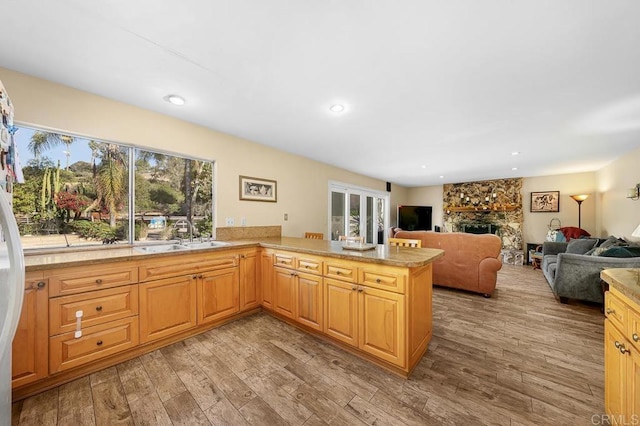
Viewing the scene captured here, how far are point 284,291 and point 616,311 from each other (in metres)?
2.38

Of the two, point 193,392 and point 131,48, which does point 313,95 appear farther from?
point 193,392

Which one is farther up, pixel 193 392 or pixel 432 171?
pixel 432 171

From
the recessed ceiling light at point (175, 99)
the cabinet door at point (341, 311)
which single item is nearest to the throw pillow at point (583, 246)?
the cabinet door at point (341, 311)

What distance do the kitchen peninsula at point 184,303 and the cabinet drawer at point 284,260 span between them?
0.04ft

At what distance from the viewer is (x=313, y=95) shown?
2.24m

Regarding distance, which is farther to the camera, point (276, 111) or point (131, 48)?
point (276, 111)

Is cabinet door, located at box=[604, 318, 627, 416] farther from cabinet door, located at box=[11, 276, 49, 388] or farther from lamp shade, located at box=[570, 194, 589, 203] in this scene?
lamp shade, located at box=[570, 194, 589, 203]

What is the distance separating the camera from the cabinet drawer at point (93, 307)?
1690mm

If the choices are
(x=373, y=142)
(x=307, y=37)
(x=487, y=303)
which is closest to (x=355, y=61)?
(x=307, y=37)

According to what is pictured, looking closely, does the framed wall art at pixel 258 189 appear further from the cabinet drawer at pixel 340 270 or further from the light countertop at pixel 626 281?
the light countertop at pixel 626 281

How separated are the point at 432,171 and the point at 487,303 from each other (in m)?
3.37

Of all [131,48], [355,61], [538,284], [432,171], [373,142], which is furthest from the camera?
[432,171]

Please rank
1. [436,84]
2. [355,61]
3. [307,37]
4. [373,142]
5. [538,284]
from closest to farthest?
[307,37]
[355,61]
[436,84]
[373,142]
[538,284]

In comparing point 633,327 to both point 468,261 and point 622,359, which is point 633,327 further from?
point 468,261
